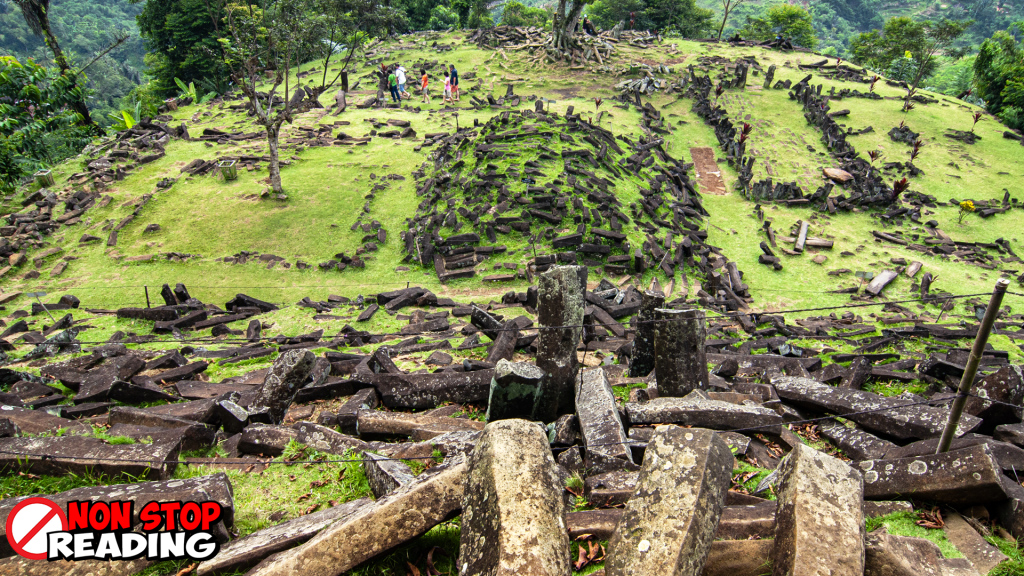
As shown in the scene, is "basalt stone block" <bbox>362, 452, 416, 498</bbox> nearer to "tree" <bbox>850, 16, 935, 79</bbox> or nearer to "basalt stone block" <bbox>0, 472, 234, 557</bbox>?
"basalt stone block" <bbox>0, 472, 234, 557</bbox>

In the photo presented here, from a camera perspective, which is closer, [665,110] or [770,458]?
[770,458]

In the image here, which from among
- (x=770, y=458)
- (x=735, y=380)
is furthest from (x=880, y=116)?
(x=770, y=458)

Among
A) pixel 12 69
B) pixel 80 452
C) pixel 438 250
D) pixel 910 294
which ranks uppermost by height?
pixel 12 69

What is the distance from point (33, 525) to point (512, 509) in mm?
3549

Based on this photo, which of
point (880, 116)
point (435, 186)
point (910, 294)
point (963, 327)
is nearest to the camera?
point (963, 327)

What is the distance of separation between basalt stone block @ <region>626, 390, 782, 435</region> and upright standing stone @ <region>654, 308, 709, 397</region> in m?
0.66

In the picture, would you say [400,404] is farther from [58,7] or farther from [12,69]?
[58,7]

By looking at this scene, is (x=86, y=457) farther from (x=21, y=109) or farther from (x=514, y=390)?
(x=21, y=109)

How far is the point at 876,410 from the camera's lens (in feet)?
16.9

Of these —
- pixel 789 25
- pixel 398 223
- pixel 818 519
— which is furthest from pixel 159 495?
pixel 789 25

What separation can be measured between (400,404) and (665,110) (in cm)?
2457

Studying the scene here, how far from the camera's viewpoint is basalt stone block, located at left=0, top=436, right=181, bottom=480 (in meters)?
4.27

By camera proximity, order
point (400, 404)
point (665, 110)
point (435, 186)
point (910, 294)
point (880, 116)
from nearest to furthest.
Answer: point (400, 404)
point (910, 294)
point (435, 186)
point (880, 116)
point (665, 110)

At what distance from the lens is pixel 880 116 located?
24.2 metres
